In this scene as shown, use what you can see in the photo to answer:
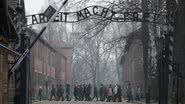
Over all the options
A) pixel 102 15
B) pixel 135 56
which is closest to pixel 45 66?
pixel 135 56

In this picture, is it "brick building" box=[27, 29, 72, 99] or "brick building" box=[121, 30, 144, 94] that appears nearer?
"brick building" box=[121, 30, 144, 94]

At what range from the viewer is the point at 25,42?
22.2m

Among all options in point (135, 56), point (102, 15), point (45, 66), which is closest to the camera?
point (102, 15)

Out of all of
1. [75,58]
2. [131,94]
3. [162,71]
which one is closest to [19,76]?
[162,71]

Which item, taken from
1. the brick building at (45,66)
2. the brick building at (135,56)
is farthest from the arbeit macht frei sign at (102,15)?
the brick building at (45,66)

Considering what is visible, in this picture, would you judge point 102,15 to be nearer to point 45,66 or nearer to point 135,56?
point 135,56

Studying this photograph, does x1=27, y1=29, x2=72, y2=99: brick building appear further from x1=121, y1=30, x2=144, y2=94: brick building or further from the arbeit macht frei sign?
the arbeit macht frei sign

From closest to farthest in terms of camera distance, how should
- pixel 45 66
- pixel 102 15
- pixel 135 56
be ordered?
pixel 102 15, pixel 135 56, pixel 45 66

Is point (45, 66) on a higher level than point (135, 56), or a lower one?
higher

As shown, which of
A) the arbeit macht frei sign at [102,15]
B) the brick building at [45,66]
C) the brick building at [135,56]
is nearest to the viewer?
the arbeit macht frei sign at [102,15]

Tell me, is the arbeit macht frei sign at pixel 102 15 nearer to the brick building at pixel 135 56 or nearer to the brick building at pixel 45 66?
the brick building at pixel 135 56

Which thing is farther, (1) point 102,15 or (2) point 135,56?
(2) point 135,56

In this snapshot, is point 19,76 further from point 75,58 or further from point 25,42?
point 75,58

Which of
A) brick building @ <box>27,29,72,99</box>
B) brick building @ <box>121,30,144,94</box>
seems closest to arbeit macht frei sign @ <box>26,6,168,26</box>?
brick building @ <box>121,30,144,94</box>
